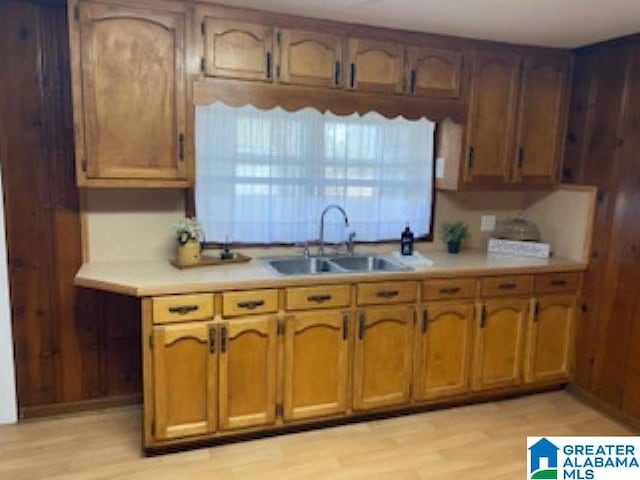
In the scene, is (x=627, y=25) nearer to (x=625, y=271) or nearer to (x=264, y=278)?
(x=625, y=271)

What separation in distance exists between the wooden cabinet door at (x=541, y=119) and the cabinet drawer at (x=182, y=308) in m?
2.15

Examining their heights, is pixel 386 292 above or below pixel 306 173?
below

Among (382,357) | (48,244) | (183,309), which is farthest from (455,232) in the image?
(48,244)

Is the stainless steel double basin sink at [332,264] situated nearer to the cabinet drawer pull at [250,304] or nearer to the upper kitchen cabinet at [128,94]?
the cabinet drawer pull at [250,304]

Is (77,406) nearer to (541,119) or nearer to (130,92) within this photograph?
(130,92)

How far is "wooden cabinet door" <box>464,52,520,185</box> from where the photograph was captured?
3.12m

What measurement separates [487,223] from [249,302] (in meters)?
1.95

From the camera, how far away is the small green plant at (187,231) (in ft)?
8.91

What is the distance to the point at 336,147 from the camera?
125 inches

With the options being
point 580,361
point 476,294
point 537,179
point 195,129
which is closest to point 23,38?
point 195,129

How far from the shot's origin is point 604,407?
3139mm

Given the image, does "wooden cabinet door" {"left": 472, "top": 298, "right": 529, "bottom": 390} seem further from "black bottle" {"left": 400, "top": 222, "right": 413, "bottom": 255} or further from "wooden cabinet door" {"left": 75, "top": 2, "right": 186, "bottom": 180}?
"wooden cabinet door" {"left": 75, "top": 2, "right": 186, "bottom": 180}

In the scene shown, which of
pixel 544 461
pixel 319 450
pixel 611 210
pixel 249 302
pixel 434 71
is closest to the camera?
pixel 544 461

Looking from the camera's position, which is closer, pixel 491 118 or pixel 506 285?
pixel 506 285
